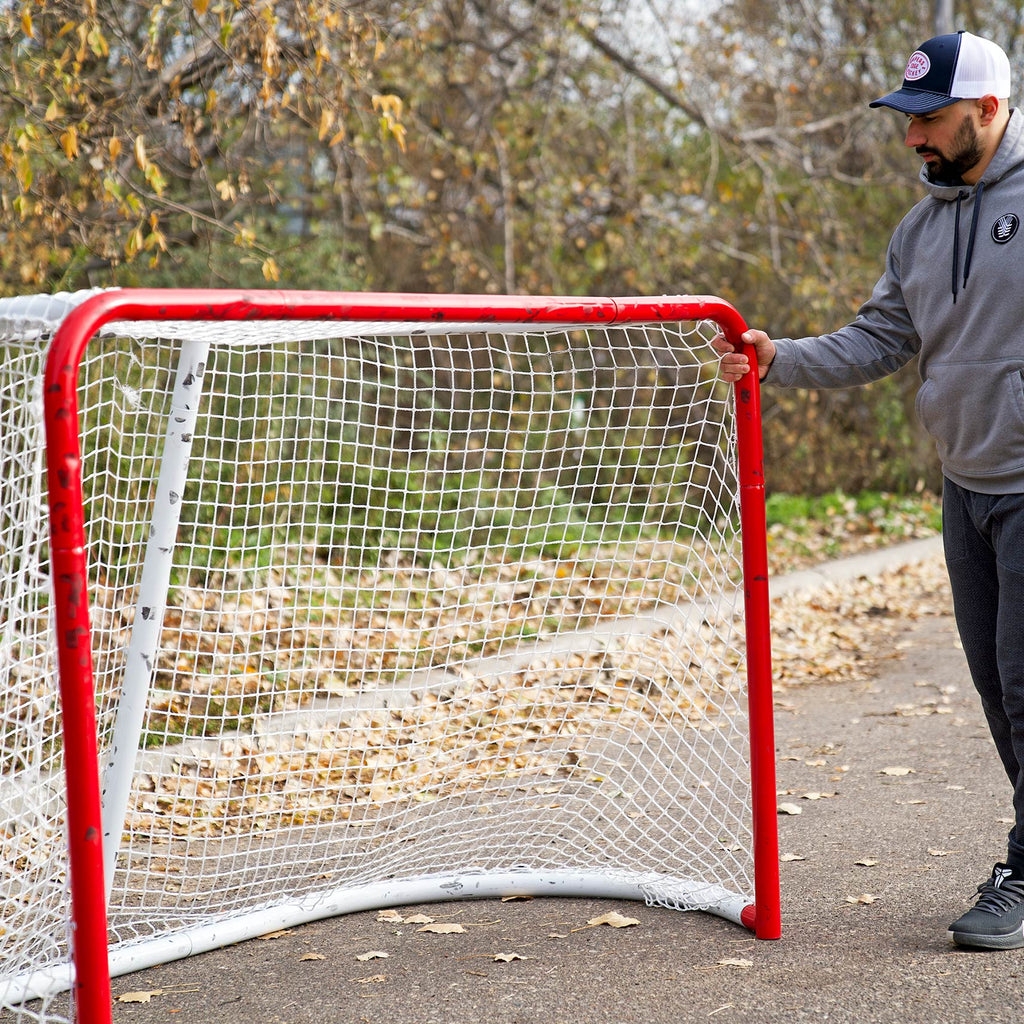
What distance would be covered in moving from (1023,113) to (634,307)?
1.17 m

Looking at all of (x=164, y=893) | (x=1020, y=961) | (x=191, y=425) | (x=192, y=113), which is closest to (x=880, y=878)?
(x=1020, y=961)

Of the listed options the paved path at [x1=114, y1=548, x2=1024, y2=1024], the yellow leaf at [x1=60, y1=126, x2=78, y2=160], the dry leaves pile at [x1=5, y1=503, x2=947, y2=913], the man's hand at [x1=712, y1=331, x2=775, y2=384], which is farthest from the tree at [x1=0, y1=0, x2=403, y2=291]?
the paved path at [x1=114, y1=548, x2=1024, y2=1024]

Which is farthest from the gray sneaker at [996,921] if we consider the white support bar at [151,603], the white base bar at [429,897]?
the white support bar at [151,603]

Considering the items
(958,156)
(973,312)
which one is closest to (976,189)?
(958,156)

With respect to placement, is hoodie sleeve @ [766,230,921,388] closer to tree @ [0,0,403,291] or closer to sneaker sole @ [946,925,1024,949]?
sneaker sole @ [946,925,1024,949]

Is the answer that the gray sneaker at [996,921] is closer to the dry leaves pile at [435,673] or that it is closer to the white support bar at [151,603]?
the dry leaves pile at [435,673]

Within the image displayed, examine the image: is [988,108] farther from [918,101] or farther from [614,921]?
[614,921]

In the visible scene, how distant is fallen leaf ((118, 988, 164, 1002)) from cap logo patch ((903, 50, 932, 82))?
10.1ft

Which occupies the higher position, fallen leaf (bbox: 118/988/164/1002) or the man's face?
the man's face

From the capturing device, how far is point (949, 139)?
289cm

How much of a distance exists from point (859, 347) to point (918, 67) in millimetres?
750

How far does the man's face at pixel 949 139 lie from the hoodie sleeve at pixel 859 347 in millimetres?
255

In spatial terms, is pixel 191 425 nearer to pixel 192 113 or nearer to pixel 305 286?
pixel 192 113

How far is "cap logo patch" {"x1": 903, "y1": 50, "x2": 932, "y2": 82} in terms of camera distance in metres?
2.88
